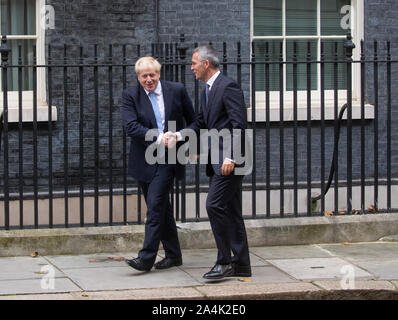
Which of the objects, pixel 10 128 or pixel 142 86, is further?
pixel 10 128

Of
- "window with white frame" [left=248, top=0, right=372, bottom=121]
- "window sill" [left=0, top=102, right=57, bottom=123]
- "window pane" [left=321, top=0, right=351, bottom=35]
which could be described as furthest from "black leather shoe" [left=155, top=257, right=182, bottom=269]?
"window pane" [left=321, top=0, right=351, bottom=35]

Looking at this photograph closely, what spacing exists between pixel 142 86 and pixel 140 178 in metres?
0.80

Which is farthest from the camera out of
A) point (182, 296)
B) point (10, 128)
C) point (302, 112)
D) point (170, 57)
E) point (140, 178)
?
point (302, 112)

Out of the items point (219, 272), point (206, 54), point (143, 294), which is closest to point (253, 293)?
point (219, 272)

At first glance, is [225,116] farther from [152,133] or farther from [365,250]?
[365,250]

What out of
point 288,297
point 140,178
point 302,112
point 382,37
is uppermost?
point 382,37

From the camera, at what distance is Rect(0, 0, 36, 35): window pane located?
10430 millimetres

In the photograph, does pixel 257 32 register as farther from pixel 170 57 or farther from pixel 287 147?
pixel 170 57

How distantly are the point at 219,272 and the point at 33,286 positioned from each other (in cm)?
152

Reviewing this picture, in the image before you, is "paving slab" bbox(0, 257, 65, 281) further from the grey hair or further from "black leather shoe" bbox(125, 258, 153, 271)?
the grey hair

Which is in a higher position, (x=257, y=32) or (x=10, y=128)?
(x=257, y=32)

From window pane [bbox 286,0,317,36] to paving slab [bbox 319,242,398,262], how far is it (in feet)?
10.5

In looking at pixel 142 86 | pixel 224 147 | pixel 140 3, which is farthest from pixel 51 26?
pixel 224 147

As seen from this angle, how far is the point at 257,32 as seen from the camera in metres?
11.1
